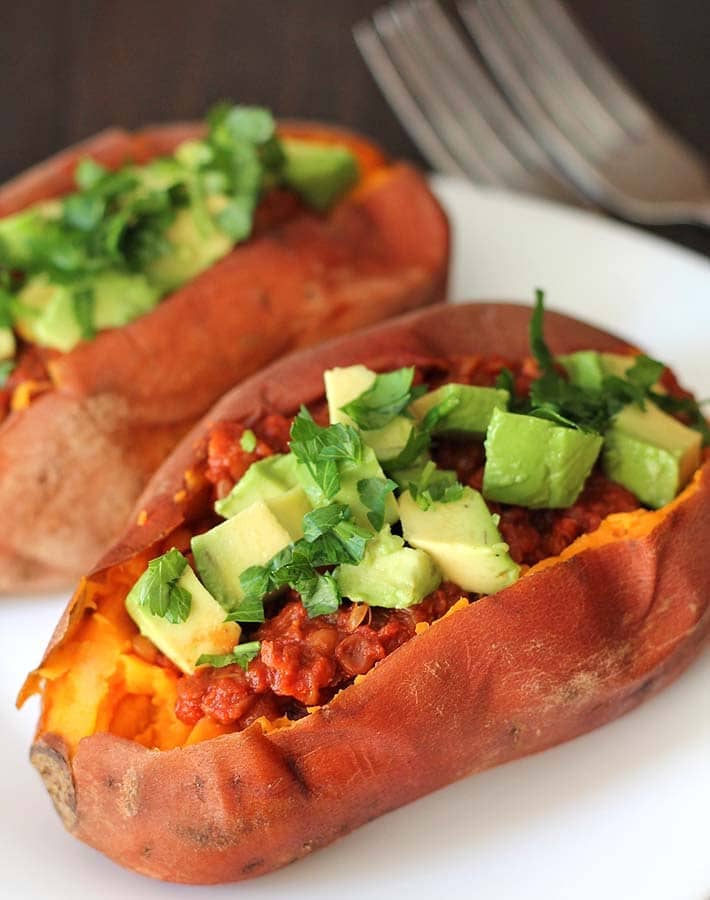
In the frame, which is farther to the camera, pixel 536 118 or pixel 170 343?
pixel 536 118

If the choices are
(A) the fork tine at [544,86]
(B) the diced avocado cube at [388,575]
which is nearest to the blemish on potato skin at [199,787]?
(B) the diced avocado cube at [388,575]

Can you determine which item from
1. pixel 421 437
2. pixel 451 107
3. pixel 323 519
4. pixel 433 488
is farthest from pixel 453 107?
pixel 323 519

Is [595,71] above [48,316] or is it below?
above

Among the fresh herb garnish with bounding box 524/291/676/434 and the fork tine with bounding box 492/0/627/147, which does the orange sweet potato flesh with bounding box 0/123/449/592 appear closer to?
the fresh herb garnish with bounding box 524/291/676/434

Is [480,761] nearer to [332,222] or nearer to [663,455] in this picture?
[663,455]

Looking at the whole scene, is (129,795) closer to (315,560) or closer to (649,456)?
(315,560)

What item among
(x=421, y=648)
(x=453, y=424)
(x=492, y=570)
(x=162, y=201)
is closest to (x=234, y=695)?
(x=421, y=648)

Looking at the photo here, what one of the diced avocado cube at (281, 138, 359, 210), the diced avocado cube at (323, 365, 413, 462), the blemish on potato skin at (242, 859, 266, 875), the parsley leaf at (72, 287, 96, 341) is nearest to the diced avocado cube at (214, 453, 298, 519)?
the diced avocado cube at (323, 365, 413, 462)
